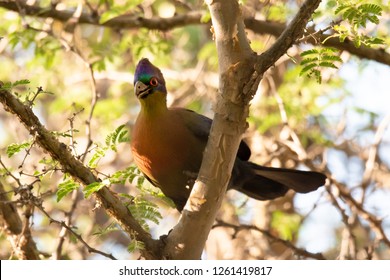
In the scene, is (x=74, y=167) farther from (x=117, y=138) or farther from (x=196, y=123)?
(x=196, y=123)

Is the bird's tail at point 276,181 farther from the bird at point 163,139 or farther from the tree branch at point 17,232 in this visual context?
the tree branch at point 17,232

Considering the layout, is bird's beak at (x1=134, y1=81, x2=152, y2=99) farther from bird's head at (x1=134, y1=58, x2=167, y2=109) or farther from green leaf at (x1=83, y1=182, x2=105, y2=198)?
green leaf at (x1=83, y1=182, x2=105, y2=198)

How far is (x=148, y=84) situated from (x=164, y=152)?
0.45 meters

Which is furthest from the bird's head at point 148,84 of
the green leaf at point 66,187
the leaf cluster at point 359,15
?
the leaf cluster at point 359,15

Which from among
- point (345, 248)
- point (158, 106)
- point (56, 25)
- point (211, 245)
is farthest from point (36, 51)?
point (345, 248)

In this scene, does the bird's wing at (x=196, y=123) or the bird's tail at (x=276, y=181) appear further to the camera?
the bird's tail at (x=276, y=181)

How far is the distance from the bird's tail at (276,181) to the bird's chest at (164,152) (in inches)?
27.1

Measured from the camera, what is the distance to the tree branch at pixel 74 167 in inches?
114

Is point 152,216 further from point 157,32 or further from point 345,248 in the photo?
point 157,32

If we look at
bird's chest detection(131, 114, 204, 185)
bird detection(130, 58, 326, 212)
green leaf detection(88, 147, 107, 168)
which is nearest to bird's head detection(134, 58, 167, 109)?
bird detection(130, 58, 326, 212)

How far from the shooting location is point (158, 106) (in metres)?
4.12

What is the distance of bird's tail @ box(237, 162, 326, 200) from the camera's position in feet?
15.0

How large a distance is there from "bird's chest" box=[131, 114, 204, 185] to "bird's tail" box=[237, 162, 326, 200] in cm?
69

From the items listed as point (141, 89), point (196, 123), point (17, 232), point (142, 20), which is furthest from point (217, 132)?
point (142, 20)
